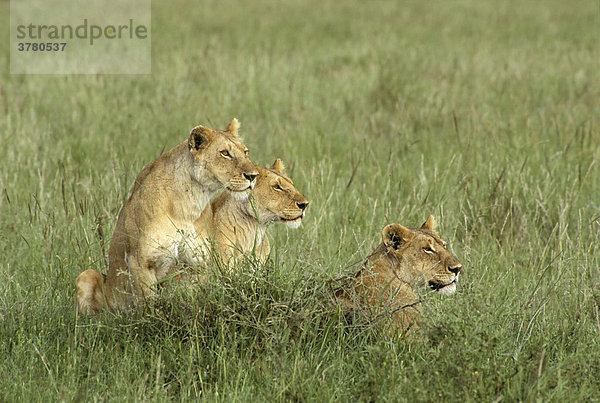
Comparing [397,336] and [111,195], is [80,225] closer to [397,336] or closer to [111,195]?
[111,195]

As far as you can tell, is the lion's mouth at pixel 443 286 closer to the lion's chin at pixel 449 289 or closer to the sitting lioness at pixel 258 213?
the lion's chin at pixel 449 289

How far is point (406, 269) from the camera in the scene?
4.55 metres

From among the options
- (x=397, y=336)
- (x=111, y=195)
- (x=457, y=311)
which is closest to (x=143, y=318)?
(x=397, y=336)

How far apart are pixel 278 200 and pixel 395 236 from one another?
77 centimetres

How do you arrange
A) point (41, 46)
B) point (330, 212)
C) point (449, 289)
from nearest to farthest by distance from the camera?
1. point (449, 289)
2. point (330, 212)
3. point (41, 46)

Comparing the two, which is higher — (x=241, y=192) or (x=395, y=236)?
(x=241, y=192)

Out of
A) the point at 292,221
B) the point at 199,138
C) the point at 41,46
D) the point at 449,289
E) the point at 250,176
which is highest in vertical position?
the point at 199,138

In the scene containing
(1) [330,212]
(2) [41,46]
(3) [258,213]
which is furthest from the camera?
(2) [41,46]

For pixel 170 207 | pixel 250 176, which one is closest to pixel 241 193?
pixel 250 176

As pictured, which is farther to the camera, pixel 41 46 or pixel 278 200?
pixel 41 46

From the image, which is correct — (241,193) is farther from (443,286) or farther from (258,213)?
(443,286)

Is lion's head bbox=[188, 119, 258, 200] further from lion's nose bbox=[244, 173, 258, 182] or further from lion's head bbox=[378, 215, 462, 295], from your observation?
lion's head bbox=[378, 215, 462, 295]

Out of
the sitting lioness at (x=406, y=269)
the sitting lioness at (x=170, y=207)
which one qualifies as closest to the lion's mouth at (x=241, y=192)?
the sitting lioness at (x=170, y=207)

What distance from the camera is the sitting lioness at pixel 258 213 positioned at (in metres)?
4.82
